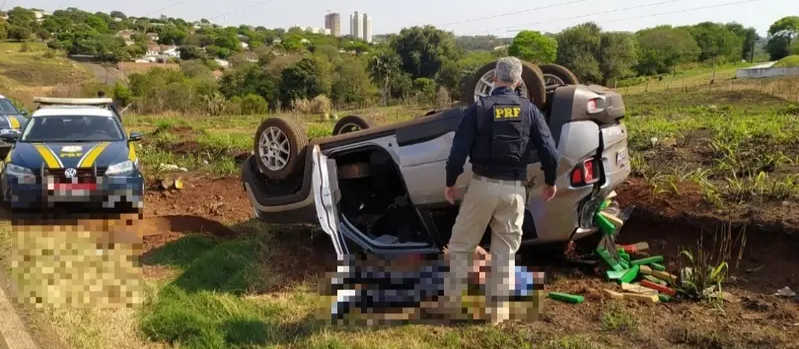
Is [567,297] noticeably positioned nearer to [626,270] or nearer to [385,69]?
[626,270]

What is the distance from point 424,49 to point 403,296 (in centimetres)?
6242

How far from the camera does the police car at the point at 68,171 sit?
801 centimetres

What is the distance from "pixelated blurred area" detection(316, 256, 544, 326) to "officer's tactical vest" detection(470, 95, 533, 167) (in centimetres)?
80

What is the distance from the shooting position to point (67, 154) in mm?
8398

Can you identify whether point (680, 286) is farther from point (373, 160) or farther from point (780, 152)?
point (780, 152)

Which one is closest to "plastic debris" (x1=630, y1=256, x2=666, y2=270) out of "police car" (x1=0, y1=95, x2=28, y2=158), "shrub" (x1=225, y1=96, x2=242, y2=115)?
"police car" (x1=0, y1=95, x2=28, y2=158)

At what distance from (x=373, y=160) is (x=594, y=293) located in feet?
6.76

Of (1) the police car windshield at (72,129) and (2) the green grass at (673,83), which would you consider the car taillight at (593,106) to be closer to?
(1) the police car windshield at (72,129)

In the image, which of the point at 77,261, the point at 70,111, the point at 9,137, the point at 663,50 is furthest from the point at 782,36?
the point at 77,261

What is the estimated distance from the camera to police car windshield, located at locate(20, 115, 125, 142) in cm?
916

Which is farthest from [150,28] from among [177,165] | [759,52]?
[177,165]

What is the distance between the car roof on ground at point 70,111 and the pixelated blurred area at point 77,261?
2.41 meters

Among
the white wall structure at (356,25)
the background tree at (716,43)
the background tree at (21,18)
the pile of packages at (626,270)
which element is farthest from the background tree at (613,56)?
the white wall structure at (356,25)

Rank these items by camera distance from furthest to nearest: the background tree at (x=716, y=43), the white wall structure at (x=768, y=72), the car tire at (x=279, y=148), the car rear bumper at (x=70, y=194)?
the background tree at (x=716, y=43) < the white wall structure at (x=768, y=72) < the car rear bumper at (x=70, y=194) < the car tire at (x=279, y=148)
